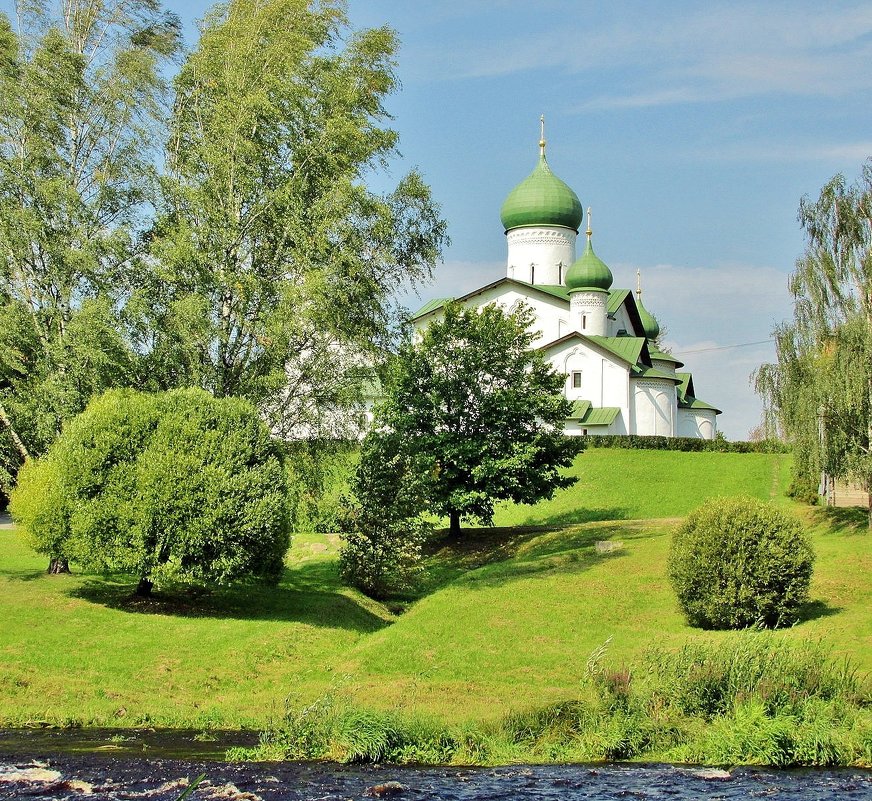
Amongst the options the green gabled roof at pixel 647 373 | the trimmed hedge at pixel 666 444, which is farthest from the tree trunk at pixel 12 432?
the green gabled roof at pixel 647 373

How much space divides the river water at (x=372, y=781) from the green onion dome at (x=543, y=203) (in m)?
50.0

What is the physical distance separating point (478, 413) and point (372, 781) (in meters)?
21.8

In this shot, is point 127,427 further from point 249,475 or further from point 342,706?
point 342,706

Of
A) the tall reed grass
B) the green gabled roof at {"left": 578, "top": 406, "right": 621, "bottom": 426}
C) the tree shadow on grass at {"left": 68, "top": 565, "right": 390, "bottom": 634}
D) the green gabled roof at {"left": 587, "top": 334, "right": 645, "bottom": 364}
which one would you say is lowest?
the tall reed grass

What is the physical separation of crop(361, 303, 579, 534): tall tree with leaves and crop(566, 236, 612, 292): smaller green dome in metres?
23.2

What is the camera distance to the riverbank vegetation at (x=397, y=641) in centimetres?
1578

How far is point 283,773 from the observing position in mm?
12781

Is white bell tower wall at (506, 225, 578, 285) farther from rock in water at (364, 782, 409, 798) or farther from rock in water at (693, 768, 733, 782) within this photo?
rock in water at (364, 782, 409, 798)

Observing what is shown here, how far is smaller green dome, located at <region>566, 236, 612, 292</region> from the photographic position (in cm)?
5719

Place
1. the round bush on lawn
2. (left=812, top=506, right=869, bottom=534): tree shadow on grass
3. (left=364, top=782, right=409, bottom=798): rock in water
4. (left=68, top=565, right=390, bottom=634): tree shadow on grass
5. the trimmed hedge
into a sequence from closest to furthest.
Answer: (left=364, top=782, right=409, bottom=798): rock in water, the round bush on lawn, (left=68, top=565, right=390, bottom=634): tree shadow on grass, (left=812, top=506, right=869, bottom=534): tree shadow on grass, the trimmed hedge

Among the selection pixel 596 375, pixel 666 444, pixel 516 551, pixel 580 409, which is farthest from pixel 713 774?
pixel 596 375

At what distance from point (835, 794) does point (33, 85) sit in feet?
71.5

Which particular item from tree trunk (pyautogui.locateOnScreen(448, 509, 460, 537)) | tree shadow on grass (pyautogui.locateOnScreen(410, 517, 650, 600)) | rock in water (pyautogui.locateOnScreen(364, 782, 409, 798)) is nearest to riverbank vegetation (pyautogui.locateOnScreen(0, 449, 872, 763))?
tree shadow on grass (pyautogui.locateOnScreen(410, 517, 650, 600))

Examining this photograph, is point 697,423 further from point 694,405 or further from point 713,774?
point 713,774
